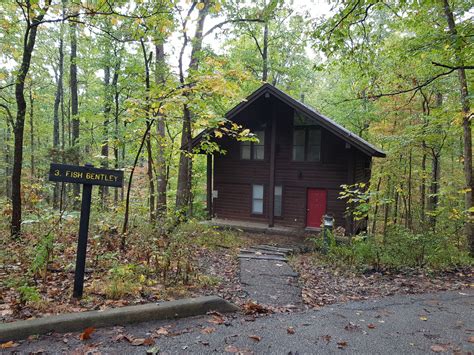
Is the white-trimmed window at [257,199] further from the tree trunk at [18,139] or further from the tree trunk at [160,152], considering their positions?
the tree trunk at [18,139]

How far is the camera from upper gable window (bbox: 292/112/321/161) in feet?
45.5

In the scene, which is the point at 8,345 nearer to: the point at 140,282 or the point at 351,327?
the point at 140,282

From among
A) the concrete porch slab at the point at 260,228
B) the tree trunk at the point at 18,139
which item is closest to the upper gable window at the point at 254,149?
the concrete porch slab at the point at 260,228

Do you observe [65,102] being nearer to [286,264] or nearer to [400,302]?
[286,264]

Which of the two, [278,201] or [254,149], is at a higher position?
[254,149]

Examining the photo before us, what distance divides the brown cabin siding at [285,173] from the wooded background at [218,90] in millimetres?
1090

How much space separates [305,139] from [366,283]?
8.34 meters

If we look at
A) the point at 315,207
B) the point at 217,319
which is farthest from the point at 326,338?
the point at 315,207

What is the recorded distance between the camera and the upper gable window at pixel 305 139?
13859 mm

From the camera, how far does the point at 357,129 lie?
2172cm

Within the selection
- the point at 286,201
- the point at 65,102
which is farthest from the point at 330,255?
the point at 65,102

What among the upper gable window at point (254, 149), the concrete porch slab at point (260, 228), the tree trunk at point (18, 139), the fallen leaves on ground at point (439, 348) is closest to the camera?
the fallen leaves on ground at point (439, 348)

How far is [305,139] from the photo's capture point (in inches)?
552

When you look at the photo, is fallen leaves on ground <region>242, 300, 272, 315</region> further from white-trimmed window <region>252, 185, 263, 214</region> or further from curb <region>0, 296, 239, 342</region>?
white-trimmed window <region>252, 185, 263, 214</region>
